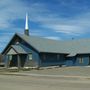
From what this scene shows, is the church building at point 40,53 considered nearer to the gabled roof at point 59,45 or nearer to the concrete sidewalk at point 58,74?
the gabled roof at point 59,45

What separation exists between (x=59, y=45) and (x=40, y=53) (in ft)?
35.7

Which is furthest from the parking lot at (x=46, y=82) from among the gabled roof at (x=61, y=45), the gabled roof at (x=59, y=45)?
the gabled roof at (x=61, y=45)

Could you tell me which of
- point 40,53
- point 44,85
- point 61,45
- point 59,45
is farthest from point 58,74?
point 61,45

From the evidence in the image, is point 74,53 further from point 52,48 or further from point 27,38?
point 27,38

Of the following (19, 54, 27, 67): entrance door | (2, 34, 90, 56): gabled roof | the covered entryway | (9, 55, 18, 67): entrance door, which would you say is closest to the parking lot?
the covered entryway

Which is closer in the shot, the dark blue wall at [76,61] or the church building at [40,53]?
the church building at [40,53]

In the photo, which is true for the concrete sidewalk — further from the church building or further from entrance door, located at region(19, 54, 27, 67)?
entrance door, located at region(19, 54, 27, 67)

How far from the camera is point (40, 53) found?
165ft

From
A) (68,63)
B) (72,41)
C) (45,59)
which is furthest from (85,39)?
(45,59)

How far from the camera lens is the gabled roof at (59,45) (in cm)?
5162

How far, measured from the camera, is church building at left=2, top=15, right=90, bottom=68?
50.5 meters

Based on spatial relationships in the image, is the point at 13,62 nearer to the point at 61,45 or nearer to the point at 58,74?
the point at 61,45

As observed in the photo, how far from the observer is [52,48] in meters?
55.0

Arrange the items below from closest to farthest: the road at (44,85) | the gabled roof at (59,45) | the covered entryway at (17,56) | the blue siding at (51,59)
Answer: the road at (44,85) → the covered entryway at (17,56) → the blue siding at (51,59) → the gabled roof at (59,45)
